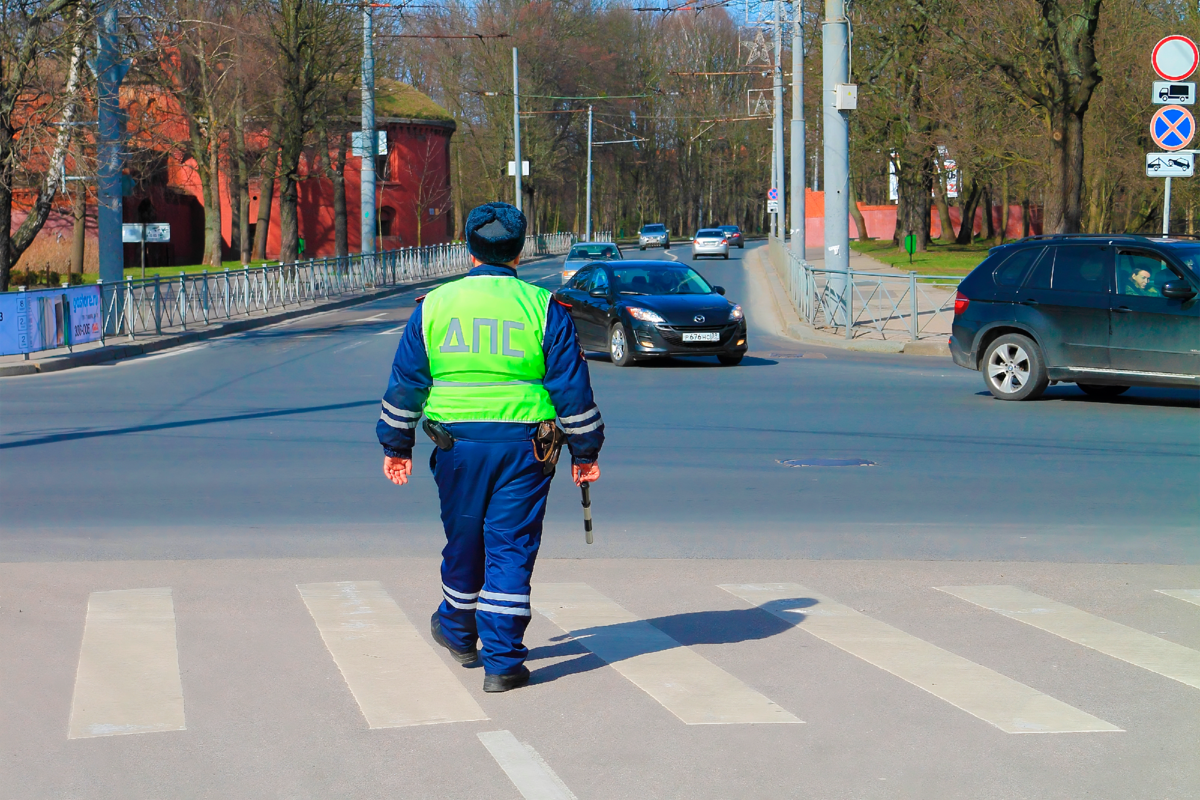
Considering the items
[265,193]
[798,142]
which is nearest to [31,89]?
[798,142]

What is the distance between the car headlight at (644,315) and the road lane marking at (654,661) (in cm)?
1220

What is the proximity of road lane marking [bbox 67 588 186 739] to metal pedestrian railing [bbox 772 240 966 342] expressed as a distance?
669 inches

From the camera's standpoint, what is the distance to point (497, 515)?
534cm

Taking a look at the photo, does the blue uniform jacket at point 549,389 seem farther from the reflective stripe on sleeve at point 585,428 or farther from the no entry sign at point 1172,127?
the no entry sign at point 1172,127

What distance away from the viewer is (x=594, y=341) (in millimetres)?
20766

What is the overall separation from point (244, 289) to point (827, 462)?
23.0 metres

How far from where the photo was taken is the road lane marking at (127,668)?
16.6 ft

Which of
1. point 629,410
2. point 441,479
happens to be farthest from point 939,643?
point 629,410

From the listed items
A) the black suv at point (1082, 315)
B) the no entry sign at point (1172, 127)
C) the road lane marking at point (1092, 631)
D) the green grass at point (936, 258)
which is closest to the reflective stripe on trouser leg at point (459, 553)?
the road lane marking at point (1092, 631)

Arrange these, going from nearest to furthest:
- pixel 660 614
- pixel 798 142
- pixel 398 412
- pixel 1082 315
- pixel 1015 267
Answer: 1. pixel 398 412
2. pixel 660 614
3. pixel 1082 315
4. pixel 1015 267
5. pixel 798 142

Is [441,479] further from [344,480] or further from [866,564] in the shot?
[344,480]

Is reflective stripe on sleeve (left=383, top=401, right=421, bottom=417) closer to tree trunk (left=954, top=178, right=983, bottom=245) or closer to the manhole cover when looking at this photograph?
the manhole cover

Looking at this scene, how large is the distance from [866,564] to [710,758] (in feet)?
11.1

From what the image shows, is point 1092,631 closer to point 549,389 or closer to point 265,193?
point 549,389
